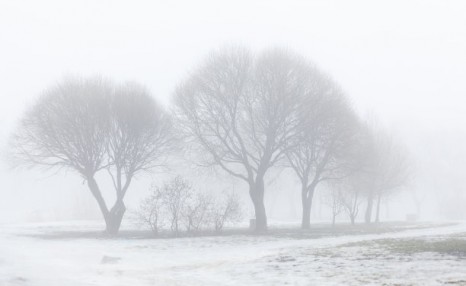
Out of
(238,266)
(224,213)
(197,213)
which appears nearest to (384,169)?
(224,213)

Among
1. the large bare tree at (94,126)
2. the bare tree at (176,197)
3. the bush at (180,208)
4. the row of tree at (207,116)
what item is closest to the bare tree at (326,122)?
the row of tree at (207,116)

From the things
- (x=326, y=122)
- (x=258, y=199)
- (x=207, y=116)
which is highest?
(x=207, y=116)

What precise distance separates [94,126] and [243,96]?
11424mm

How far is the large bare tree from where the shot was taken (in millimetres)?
36656

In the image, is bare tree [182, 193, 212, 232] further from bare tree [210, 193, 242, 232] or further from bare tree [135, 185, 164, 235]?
bare tree [135, 185, 164, 235]

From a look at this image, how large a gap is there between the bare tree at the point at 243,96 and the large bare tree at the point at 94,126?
321 cm

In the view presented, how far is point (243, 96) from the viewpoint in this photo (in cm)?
3744

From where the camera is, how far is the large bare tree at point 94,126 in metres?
36.7

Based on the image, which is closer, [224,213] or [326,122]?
[224,213]

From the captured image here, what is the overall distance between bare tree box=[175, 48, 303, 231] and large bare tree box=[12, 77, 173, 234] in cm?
321

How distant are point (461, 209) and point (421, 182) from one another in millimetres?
14343

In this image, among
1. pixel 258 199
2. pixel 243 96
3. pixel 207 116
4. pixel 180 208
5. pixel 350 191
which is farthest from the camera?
pixel 350 191

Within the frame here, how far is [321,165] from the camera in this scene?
136ft

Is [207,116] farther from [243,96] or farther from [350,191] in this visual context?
[350,191]
